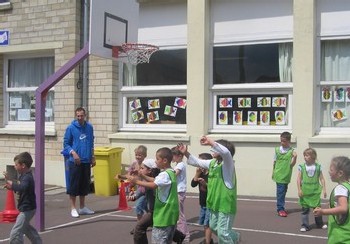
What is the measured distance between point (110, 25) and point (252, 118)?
469 cm

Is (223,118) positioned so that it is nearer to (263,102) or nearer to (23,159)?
(263,102)

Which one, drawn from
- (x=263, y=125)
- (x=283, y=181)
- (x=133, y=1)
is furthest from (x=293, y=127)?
(x=133, y=1)

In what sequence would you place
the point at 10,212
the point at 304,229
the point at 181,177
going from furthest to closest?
the point at 10,212
the point at 304,229
the point at 181,177

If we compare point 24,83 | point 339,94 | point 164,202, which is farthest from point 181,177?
point 24,83

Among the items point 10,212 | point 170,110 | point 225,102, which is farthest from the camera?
point 170,110

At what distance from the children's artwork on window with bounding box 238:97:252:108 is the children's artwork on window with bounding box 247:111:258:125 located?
185 millimetres

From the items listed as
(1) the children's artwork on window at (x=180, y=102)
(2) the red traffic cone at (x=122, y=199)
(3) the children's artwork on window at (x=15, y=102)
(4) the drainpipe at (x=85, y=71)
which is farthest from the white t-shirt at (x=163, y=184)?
(3) the children's artwork on window at (x=15, y=102)

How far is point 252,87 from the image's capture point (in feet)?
40.0

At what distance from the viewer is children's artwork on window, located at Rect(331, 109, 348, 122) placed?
1161 cm

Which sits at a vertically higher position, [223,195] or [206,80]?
[206,80]

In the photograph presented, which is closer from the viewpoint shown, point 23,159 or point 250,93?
point 23,159

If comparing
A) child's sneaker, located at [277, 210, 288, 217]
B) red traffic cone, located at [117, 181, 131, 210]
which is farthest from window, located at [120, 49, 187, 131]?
child's sneaker, located at [277, 210, 288, 217]

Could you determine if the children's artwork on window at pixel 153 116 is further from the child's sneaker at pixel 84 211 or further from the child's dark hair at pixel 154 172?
the child's dark hair at pixel 154 172

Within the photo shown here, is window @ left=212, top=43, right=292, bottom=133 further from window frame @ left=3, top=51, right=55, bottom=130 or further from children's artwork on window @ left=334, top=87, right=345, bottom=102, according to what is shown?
window frame @ left=3, top=51, right=55, bottom=130
